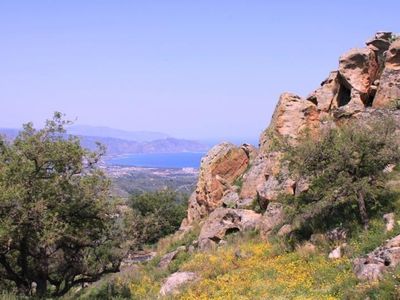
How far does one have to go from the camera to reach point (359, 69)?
3353cm

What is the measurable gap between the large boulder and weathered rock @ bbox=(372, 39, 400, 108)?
11134mm

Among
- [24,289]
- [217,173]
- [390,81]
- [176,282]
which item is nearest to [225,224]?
[176,282]

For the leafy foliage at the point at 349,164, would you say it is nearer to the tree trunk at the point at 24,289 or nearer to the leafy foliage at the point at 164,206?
the tree trunk at the point at 24,289

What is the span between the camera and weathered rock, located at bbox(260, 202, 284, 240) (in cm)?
2509

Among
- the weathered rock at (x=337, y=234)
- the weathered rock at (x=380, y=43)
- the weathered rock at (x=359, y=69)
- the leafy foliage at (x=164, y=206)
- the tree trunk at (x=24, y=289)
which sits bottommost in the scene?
the leafy foliage at (x=164, y=206)

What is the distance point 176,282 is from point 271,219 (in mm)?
7094

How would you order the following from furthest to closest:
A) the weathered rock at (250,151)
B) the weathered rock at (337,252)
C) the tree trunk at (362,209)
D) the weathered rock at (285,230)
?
the weathered rock at (250,151), the weathered rock at (285,230), the tree trunk at (362,209), the weathered rock at (337,252)

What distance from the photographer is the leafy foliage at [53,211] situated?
17.5m

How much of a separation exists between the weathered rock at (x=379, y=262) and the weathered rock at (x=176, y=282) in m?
7.76

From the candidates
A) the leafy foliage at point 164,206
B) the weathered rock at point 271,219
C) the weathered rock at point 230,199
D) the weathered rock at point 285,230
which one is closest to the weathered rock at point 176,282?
the weathered rock at point 271,219

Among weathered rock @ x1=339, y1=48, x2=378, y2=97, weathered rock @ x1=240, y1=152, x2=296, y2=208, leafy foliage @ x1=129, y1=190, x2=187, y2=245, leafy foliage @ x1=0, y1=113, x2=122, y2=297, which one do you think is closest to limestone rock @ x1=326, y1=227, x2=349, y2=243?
weathered rock @ x1=240, y1=152, x2=296, y2=208

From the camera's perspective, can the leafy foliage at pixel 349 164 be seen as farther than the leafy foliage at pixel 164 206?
No

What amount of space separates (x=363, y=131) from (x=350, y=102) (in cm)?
1280

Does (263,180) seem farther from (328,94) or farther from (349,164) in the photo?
(349,164)
